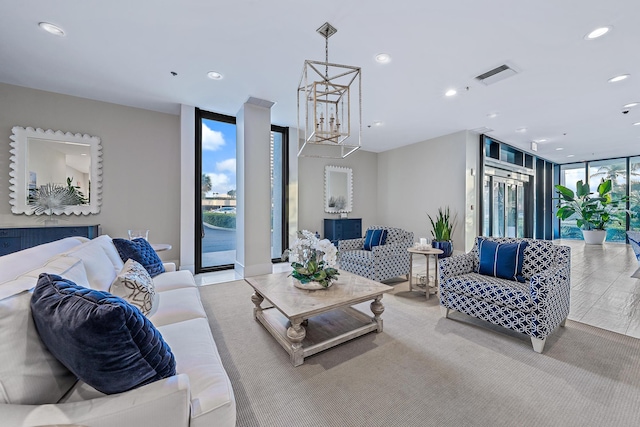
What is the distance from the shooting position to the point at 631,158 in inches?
304

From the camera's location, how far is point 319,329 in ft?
7.98

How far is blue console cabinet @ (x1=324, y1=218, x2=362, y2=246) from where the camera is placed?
622 centimetres

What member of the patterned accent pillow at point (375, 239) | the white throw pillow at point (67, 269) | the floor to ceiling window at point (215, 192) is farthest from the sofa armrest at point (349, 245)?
the white throw pillow at point (67, 269)

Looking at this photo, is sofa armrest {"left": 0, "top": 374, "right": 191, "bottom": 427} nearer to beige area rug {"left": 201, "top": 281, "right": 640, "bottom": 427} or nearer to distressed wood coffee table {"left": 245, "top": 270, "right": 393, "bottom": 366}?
beige area rug {"left": 201, "top": 281, "right": 640, "bottom": 427}

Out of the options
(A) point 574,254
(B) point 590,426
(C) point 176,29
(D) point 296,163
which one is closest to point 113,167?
(C) point 176,29

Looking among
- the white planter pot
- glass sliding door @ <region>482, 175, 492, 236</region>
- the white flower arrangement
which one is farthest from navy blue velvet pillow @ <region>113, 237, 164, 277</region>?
the white planter pot

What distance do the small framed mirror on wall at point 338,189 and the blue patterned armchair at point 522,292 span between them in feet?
13.0

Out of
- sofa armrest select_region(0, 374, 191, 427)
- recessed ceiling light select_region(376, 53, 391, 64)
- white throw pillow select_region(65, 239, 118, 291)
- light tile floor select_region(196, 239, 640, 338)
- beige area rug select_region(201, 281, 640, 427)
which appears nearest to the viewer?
sofa armrest select_region(0, 374, 191, 427)

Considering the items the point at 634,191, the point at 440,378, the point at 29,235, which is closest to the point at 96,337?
the point at 440,378

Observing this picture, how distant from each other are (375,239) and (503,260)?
77.3 inches

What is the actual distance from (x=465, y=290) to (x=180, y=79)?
423 cm

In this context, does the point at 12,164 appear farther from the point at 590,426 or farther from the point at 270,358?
the point at 590,426

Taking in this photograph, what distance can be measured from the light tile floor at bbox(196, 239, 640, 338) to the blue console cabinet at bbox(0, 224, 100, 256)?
1815 millimetres

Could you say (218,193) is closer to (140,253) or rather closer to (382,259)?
(140,253)
